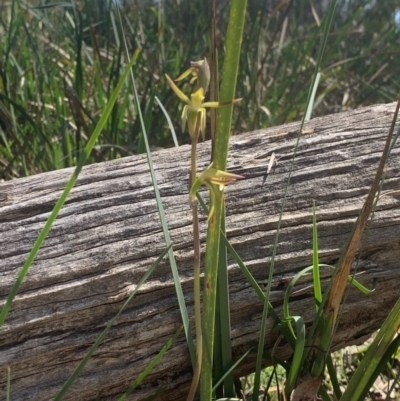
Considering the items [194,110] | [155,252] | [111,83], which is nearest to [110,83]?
[111,83]

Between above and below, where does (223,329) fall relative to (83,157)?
below

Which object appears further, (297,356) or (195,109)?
(297,356)

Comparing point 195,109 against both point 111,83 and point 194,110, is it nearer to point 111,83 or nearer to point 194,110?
point 194,110

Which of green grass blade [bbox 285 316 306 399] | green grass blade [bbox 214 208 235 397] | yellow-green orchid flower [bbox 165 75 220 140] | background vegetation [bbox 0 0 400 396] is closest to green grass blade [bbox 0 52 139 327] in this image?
yellow-green orchid flower [bbox 165 75 220 140]

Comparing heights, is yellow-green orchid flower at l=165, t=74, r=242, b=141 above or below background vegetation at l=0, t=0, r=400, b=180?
above

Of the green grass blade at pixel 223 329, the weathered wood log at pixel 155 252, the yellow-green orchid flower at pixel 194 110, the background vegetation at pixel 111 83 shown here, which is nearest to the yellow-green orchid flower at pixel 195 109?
the yellow-green orchid flower at pixel 194 110

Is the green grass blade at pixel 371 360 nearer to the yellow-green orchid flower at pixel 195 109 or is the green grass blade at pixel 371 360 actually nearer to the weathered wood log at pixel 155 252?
the weathered wood log at pixel 155 252

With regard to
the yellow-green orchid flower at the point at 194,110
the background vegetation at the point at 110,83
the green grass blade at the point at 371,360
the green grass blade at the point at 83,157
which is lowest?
the background vegetation at the point at 110,83

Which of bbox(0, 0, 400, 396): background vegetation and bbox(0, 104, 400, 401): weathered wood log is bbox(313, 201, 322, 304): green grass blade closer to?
bbox(0, 104, 400, 401): weathered wood log

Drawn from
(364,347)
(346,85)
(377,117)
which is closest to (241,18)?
(377,117)
